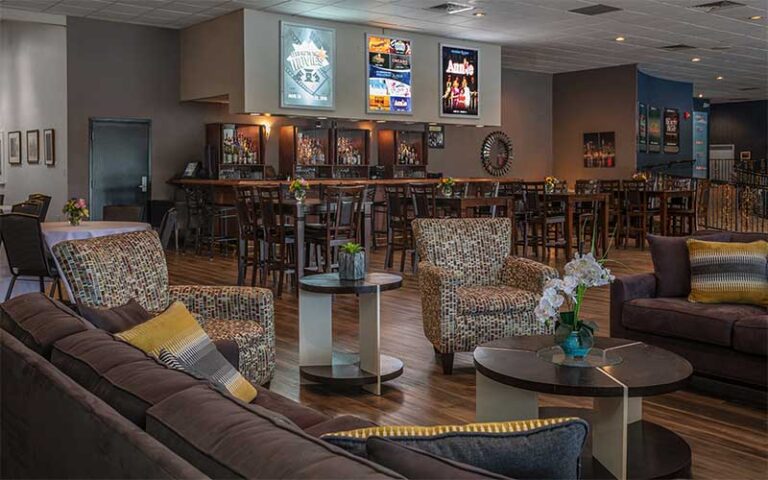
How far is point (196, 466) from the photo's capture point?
4.42ft

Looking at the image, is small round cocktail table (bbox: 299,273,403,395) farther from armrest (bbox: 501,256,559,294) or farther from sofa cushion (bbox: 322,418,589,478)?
sofa cushion (bbox: 322,418,589,478)

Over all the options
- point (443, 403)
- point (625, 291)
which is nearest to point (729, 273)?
point (625, 291)

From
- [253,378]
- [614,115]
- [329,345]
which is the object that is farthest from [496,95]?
[253,378]

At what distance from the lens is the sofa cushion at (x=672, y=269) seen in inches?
189

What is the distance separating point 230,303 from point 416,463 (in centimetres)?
299

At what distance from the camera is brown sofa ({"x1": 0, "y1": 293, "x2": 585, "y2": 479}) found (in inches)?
49.0

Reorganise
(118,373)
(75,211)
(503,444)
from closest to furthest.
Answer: (503,444)
(118,373)
(75,211)

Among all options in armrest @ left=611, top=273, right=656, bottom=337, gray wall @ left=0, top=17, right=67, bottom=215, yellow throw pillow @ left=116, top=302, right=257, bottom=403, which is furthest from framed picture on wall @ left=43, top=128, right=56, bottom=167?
yellow throw pillow @ left=116, top=302, right=257, bottom=403

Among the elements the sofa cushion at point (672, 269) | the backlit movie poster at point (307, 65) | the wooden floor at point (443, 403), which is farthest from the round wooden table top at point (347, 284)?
the backlit movie poster at point (307, 65)

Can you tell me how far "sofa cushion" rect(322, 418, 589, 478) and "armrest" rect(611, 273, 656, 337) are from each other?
11.1 ft

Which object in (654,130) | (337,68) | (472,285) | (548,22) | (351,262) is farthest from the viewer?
(654,130)

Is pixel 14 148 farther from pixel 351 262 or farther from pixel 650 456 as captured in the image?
pixel 650 456

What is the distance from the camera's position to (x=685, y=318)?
4379 millimetres

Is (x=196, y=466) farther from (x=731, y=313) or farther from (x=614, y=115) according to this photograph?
(x=614, y=115)
